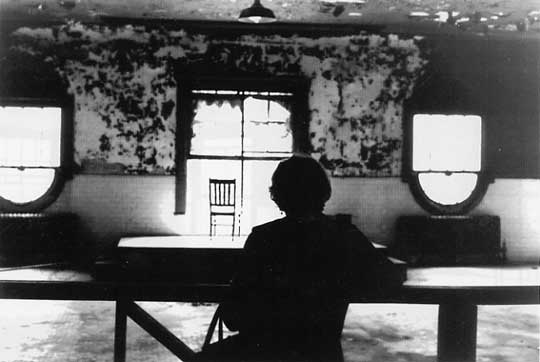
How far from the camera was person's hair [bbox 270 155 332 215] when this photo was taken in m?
1.59

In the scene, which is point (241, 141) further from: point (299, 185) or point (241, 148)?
point (299, 185)

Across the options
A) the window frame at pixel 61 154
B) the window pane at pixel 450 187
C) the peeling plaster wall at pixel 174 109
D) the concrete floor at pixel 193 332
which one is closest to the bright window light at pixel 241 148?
the peeling plaster wall at pixel 174 109

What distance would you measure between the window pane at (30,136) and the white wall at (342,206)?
1.64ft

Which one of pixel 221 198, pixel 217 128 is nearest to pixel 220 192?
pixel 221 198

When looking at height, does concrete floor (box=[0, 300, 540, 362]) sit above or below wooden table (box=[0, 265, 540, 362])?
below

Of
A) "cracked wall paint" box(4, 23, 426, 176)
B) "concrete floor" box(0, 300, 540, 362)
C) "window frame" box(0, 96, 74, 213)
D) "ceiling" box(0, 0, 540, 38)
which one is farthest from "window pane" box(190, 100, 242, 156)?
"concrete floor" box(0, 300, 540, 362)

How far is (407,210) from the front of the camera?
801cm

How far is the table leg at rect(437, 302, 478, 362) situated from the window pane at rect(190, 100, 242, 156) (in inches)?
227

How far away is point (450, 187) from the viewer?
26.8 feet

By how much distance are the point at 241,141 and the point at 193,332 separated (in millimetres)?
3674

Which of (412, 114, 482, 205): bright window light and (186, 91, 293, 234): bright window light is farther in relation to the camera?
Result: (412, 114, 482, 205): bright window light

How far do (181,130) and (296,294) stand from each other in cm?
631

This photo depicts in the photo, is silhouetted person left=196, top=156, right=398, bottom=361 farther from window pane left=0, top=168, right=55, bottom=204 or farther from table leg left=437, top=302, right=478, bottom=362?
window pane left=0, top=168, right=55, bottom=204

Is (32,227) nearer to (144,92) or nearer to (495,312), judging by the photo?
(144,92)
